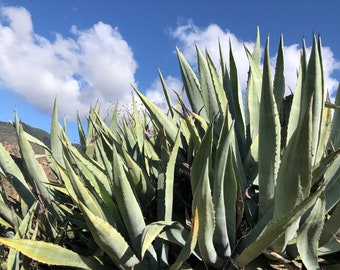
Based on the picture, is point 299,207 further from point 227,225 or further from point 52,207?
point 52,207

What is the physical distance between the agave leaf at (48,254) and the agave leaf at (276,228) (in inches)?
25.9

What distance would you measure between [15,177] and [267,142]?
1493 millimetres

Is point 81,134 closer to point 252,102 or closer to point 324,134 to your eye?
point 252,102

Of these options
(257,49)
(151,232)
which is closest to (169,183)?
(151,232)

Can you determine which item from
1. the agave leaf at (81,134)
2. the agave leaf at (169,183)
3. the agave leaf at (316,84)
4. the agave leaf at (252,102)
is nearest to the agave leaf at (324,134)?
the agave leaf at (316,84)

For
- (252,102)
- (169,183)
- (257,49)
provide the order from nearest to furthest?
(169,183) < (252,102) < (257,49)

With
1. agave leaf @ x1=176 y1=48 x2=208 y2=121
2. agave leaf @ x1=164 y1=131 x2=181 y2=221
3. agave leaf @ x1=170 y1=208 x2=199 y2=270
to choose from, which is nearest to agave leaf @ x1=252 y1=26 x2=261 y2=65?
agave leaf @ x1=176 y1=48 x2=208 y2=121

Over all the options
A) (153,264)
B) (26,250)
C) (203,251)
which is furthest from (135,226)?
(26,250)

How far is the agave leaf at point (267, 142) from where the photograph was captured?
168 cm

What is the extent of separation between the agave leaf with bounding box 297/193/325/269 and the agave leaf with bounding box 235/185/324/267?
156 mm

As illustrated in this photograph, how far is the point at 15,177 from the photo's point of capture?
98.0 inches

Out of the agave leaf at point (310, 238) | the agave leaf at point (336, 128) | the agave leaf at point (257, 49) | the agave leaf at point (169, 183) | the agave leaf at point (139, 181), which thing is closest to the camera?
the agave leaf at point (310, 238)

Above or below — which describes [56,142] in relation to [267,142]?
above

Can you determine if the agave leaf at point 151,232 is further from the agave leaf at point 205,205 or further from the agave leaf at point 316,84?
the agave leaf at point 316,84
